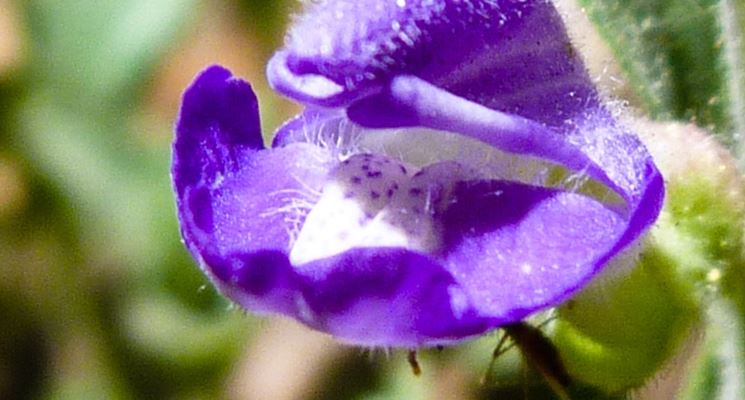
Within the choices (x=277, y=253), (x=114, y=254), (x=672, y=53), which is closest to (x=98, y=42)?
(x=114, y=254)

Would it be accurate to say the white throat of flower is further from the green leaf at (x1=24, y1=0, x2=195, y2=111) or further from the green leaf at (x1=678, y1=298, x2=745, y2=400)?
the green leaf at (x1=24, y1=0, x2=195, y2=111)

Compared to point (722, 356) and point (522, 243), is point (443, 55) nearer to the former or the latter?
point (522, 243)

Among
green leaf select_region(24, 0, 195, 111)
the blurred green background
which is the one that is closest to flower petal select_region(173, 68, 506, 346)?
the blurred green background

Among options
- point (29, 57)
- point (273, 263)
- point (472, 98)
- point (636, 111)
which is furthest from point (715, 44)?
point (29, 57)

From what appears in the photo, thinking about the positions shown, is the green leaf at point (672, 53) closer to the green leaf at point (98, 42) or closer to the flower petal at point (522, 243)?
the flower petal at point (522, 243)

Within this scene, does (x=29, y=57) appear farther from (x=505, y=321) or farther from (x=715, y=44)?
(x=505, y=321)

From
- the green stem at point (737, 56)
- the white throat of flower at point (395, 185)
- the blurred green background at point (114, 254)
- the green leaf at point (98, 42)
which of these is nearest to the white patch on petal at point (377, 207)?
the white throat of flower at point (395, 185)

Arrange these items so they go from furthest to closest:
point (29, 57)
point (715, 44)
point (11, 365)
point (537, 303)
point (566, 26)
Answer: point (11, 365) → point (29, 57) → point (715, 44) → point (566, 26) → point (537, 303)
